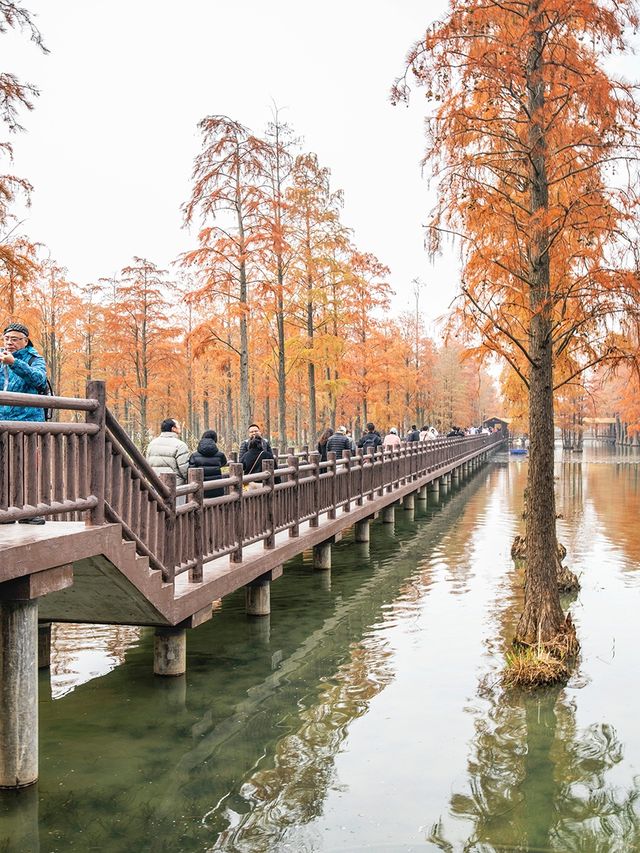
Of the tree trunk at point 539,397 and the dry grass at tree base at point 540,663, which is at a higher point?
the tree trunk at point 539,397

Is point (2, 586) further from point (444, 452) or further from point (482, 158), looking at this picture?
point (444, 452)

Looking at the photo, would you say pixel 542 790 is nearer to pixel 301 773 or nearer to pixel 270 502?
pixel 301 773

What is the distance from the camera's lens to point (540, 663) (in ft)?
29.6

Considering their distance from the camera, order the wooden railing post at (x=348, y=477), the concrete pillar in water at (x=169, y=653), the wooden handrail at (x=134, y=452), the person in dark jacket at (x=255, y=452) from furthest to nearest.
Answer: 1. the wooden railing post at (x=348, y=477)
2. the person in dark jacket at (x=255, y=452)
3. the concrete pillar in water at (x=169, y=653)
4. the wooden handrail at (x=134, y=452)

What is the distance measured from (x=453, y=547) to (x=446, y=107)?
12.5m

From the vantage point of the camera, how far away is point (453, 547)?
20531mm

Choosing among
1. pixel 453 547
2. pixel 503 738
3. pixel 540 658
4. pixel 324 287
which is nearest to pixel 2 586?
pixel 503 738

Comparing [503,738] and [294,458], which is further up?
[294,458]

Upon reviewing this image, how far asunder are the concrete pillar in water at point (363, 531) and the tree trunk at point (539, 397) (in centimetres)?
1015

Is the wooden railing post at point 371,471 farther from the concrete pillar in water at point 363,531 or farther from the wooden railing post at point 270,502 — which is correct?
the wooden railing post at point 270,502

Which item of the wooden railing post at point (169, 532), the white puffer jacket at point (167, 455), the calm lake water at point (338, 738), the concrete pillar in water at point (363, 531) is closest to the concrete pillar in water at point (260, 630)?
the calm lake water at point (338, 738)

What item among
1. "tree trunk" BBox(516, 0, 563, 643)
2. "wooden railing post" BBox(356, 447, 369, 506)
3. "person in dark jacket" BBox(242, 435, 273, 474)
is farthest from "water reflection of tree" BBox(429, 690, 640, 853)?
"wooden railing post" BBox(356, 447, 369, 506)

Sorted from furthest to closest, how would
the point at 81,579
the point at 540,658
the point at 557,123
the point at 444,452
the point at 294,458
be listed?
the point at 444,452
the point at 294,458
the point at 557,123
the point at 540,658
the point at 81,579

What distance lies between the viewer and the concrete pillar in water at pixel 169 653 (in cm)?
910
